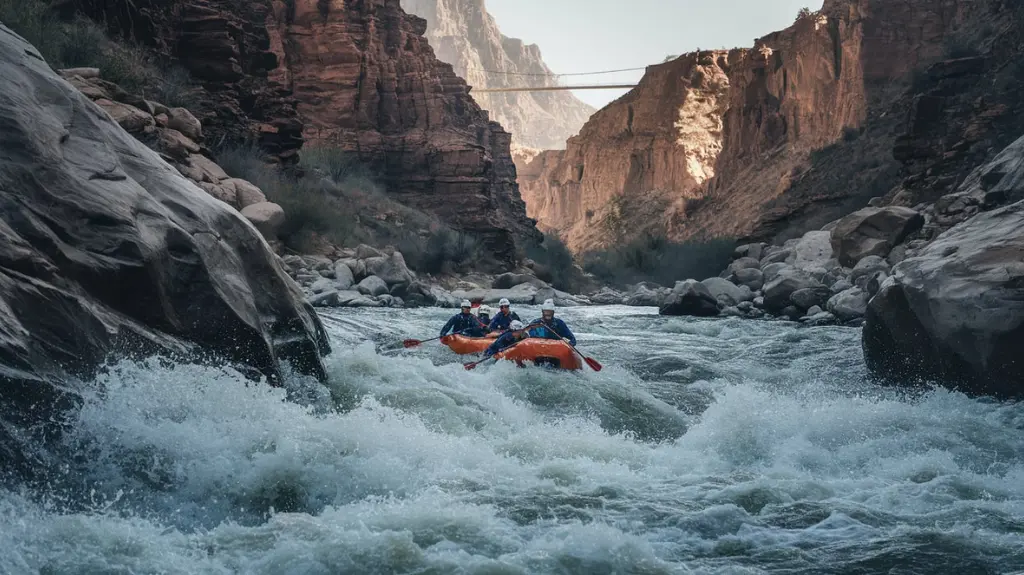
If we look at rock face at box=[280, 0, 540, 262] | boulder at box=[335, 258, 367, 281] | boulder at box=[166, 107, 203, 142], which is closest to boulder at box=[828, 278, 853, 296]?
boulder at box=[335, 258, 367, 281]

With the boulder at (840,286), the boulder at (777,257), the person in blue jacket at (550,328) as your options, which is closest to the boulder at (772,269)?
the boulder at (777,257)

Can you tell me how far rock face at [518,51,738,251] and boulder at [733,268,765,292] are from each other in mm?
32966

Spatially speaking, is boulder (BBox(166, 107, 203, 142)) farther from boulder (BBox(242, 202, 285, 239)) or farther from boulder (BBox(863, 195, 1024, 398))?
boulder (BBox(863, 195, 1024, 398))

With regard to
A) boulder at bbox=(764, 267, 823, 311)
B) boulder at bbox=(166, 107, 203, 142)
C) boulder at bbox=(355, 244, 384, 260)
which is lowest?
boulder at bbox=(355, 244, 384, 260)

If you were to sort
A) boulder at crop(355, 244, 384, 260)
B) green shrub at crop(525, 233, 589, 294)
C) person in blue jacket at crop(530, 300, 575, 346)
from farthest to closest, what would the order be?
green shrub at crop(525, 233, 589, 294) → boulder at crop(355, 244, 384, 260) → person in blue jacket at crop(530, 300, 575, 346)

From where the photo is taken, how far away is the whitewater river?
347 centimetres

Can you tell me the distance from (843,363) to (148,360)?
785 cm

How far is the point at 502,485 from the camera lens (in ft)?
15.4

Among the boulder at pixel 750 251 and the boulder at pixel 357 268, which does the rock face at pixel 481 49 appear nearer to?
the boulder at pixel 750 251

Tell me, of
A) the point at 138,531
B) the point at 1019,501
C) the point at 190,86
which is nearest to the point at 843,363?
the point at 1019,501

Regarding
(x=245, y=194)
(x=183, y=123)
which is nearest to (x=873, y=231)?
(x=245, y=194)

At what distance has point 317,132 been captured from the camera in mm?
32844

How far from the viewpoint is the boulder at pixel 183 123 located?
53.9 feet

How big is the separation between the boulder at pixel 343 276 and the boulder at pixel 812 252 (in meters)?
11.1
